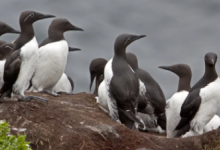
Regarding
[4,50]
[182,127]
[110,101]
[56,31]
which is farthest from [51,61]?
[182,127]

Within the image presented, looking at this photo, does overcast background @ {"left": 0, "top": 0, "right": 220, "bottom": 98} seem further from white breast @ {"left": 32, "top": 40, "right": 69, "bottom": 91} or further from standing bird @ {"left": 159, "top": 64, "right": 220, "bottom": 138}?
white breast @ {"left": 32, "top": 40, "right": 69, "bottom": 91}

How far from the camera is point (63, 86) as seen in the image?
1560 centimetres

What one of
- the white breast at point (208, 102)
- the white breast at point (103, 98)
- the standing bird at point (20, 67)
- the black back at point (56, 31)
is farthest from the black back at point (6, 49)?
the white breast at point (208, 102)

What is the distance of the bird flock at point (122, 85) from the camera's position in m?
12.0

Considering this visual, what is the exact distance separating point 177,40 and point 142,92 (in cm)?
1521

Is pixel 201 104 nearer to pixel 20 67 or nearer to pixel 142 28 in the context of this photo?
pixel 20 67

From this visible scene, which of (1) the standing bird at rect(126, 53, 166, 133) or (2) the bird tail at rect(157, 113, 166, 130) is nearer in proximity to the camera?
(1) the standing bird at rect(126, 53, 166, 133)

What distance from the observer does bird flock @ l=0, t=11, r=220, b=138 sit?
12.0m

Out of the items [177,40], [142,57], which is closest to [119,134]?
[142,57]

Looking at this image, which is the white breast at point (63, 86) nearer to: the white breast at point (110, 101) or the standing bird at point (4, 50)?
the standing bird at point (4, 50)

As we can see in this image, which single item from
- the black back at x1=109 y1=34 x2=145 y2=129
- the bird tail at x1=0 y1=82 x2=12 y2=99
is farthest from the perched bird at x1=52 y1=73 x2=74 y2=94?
the bird tail at x1=0 y1=82 x2=12 y2=99

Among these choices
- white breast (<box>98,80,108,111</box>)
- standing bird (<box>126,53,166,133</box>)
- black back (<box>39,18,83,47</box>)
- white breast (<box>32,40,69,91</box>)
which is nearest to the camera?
white breast (<box>98,80,108,111</box>)

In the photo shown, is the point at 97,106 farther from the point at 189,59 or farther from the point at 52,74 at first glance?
the point at 189,59

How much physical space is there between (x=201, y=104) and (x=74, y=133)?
325 centimetres
